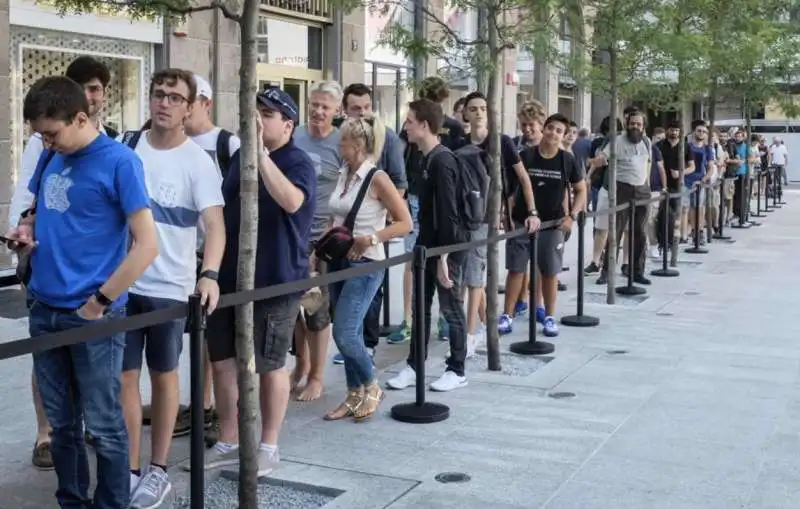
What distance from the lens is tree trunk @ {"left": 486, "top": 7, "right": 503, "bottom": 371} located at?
25.6 ft

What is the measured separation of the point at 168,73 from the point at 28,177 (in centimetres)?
89

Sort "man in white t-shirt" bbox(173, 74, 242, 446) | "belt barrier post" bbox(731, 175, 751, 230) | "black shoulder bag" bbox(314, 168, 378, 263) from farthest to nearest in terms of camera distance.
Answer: "belt barrier post" bbox(731, 175, 751, 230), "black shoulder bag" bbox(314, 168, 378, 263), "man in white t-shirt" bbox(173, 74, 242, 446)

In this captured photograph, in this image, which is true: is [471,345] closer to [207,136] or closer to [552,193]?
[552,193]

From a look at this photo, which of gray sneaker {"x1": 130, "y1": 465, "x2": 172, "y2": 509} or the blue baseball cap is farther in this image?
the blue baseball cap

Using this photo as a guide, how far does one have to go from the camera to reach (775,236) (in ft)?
64.7

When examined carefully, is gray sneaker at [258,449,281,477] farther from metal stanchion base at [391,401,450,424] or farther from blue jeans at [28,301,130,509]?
metal stanchion base at [391,401,450,424]

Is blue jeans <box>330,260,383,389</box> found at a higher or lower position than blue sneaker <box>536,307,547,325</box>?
higher

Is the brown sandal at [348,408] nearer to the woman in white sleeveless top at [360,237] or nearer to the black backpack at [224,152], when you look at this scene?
the woman in white sleeveless top at [360,237]

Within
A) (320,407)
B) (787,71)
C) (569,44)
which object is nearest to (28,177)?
(320,407)

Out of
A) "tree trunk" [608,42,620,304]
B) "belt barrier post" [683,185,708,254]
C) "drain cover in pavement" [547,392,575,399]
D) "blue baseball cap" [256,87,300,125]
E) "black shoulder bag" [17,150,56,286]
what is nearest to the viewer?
"black shoulder bag" [17,150,56,286]

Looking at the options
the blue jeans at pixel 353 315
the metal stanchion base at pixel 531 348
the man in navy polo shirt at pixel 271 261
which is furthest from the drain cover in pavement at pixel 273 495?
the metal stanchion base at pixel 531 348

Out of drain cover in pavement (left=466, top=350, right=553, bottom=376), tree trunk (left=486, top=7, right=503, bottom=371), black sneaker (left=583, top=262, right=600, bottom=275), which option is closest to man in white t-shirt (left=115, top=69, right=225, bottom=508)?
tree trunk (left=486, top=7, right=503, bottom=371)

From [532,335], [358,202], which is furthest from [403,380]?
[532,335]

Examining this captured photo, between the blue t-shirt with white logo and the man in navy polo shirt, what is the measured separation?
1.01 meters
